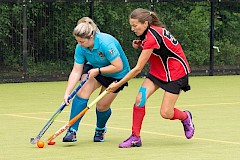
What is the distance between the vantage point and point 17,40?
1855 cm

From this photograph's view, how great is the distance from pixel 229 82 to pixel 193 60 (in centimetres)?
245

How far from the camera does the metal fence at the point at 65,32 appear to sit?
730 inches

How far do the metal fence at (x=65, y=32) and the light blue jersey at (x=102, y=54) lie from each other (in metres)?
8.84

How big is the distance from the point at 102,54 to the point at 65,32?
32.0 ft

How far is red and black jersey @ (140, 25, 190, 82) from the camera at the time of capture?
9.34 metres

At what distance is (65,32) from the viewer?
19.2m

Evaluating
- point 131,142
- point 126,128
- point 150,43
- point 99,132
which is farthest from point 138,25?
point 126,128

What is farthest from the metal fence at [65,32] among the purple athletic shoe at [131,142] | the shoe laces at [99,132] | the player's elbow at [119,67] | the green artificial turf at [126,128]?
the purple athletic shoe at [131,142]

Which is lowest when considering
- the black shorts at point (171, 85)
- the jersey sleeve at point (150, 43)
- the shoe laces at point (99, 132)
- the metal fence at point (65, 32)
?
the metal fence at point (65, 32)

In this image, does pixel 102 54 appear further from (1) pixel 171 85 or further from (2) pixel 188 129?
(2) pixel 188 129

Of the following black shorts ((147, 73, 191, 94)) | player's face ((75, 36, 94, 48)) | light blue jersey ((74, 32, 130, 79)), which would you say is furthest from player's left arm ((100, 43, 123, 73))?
black shorts ((147, 73, 191, 94))

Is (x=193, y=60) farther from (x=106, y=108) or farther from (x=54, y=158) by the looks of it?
(x=54, y=158)

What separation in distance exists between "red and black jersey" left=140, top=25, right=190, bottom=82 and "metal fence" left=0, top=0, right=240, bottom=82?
9198mm

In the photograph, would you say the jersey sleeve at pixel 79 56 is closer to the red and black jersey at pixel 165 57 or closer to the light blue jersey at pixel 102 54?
the light blue jersey at pixel 102 54
